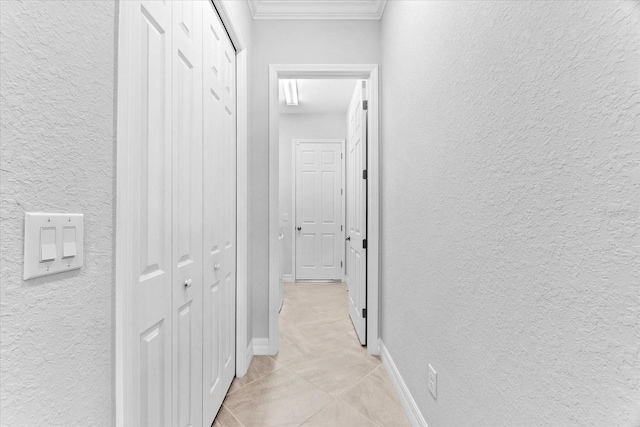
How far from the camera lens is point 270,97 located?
7.78ft

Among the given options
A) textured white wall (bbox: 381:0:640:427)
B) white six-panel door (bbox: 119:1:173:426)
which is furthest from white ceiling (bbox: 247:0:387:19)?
white six-panel door (bbox: 119:1:173:426)

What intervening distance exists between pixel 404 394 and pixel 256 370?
99cm

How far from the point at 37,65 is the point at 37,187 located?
0.71 feet

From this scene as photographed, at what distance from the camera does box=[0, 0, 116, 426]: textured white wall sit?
513mm

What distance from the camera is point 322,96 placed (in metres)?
4.26

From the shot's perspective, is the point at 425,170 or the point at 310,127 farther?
the point at 310,127

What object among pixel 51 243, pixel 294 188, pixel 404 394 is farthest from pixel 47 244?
pixel 294 188

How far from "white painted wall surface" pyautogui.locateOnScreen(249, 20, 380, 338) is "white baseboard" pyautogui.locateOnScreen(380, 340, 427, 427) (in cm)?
91

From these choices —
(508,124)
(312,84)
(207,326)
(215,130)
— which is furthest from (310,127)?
(508,124)

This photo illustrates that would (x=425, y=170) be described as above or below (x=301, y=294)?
above

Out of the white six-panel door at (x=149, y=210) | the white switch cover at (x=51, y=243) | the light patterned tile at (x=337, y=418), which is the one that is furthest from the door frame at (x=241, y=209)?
the white switch cover at (x=51, y=243)

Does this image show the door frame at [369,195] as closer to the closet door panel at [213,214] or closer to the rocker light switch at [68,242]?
the closet door panel at [213,214]

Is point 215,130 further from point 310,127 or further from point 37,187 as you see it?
point 310,127

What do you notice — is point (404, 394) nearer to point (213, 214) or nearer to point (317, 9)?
point (213, 214)
